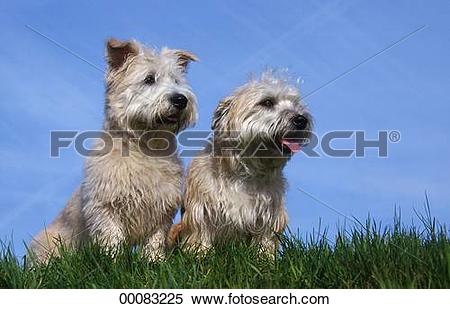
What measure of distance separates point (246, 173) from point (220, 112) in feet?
2.53

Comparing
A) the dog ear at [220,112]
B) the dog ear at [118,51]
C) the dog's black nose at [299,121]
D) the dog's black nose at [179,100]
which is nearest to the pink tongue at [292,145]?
the dog's black nose at [299,121]

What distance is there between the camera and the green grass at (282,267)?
5.86 m

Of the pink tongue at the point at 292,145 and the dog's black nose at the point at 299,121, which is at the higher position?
the dog's black nose at the point at 299,121

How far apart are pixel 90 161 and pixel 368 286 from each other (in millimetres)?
3632

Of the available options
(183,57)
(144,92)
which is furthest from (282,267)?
(183,57)

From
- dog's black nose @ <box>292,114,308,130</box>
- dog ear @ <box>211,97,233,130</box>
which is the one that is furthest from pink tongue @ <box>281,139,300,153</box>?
dog ear @ <box>211,97,233,130</box>

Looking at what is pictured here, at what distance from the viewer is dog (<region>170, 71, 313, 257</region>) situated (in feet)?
25.8

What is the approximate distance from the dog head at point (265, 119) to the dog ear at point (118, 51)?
119cm

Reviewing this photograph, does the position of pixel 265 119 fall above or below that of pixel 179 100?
below

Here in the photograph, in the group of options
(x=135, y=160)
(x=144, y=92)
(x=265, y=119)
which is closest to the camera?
(x=265, y=119)

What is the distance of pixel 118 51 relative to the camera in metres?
8.23

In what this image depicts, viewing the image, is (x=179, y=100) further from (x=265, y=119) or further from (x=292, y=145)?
(x=292, y=145)

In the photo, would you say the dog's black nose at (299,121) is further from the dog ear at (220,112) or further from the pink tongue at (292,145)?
the dog ear at (220,112)

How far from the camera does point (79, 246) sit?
7.93 meters
